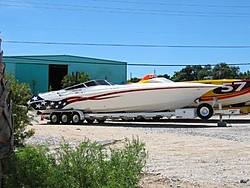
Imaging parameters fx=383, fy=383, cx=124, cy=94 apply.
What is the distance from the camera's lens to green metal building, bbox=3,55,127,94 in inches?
2144

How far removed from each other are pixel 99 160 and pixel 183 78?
237 ft

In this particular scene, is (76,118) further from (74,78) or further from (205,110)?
(74,78)

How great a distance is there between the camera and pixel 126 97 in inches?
796

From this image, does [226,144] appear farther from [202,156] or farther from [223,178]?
[223,178]

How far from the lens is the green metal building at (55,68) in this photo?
2144 inches

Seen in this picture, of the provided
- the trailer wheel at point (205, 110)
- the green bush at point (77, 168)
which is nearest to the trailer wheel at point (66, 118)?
the trailer wheel at point (205, 110)

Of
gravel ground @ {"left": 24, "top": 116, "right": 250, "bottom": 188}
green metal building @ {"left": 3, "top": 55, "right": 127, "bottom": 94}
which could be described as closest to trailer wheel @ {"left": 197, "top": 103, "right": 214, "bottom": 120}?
gravel ground @ {"left": 24, "top": 116, "right": 250, "bottom": 188}

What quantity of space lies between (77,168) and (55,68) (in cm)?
5831

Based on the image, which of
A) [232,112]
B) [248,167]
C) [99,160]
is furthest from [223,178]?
[232,112]

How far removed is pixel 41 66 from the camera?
56719mm

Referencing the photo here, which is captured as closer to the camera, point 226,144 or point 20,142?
point 20,142

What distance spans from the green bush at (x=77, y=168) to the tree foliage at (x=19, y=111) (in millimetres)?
2188

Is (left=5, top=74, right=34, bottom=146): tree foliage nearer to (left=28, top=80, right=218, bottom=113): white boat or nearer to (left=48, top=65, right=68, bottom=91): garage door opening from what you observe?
(left=28, top=80, right=218, bottom=113): white boat

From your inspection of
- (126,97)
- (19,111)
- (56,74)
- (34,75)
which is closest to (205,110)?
(126,97)
